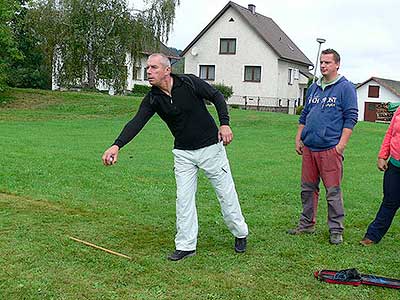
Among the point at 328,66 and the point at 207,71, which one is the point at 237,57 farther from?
the point at 328,66

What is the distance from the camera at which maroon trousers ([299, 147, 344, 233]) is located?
6.19 meters

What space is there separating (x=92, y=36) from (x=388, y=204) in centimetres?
3173

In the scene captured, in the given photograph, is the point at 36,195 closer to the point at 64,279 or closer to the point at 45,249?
the point at 45,249

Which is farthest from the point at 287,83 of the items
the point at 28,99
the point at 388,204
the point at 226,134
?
the point at 226,134

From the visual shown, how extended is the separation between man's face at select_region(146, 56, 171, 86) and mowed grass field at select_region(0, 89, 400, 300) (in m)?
1.63

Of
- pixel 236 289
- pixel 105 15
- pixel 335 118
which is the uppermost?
pixel 105 15

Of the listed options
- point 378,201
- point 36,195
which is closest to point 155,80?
point 36,195

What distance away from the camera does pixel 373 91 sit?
57.4 meters

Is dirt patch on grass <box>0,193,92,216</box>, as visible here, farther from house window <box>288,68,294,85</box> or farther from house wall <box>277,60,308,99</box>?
house window <box>288,68,294,85</box>

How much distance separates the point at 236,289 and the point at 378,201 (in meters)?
4.83

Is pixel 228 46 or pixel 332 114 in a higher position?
pixel 228 46

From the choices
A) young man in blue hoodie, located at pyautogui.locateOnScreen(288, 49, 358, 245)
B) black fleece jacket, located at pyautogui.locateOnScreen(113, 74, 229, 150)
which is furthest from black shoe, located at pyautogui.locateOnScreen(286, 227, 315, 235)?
black fleece jacket, located at pyautogui.locateOnScreen(113, 74, 229, 150)

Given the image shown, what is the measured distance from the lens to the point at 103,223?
6738 millimetres

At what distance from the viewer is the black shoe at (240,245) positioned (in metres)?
5.75
